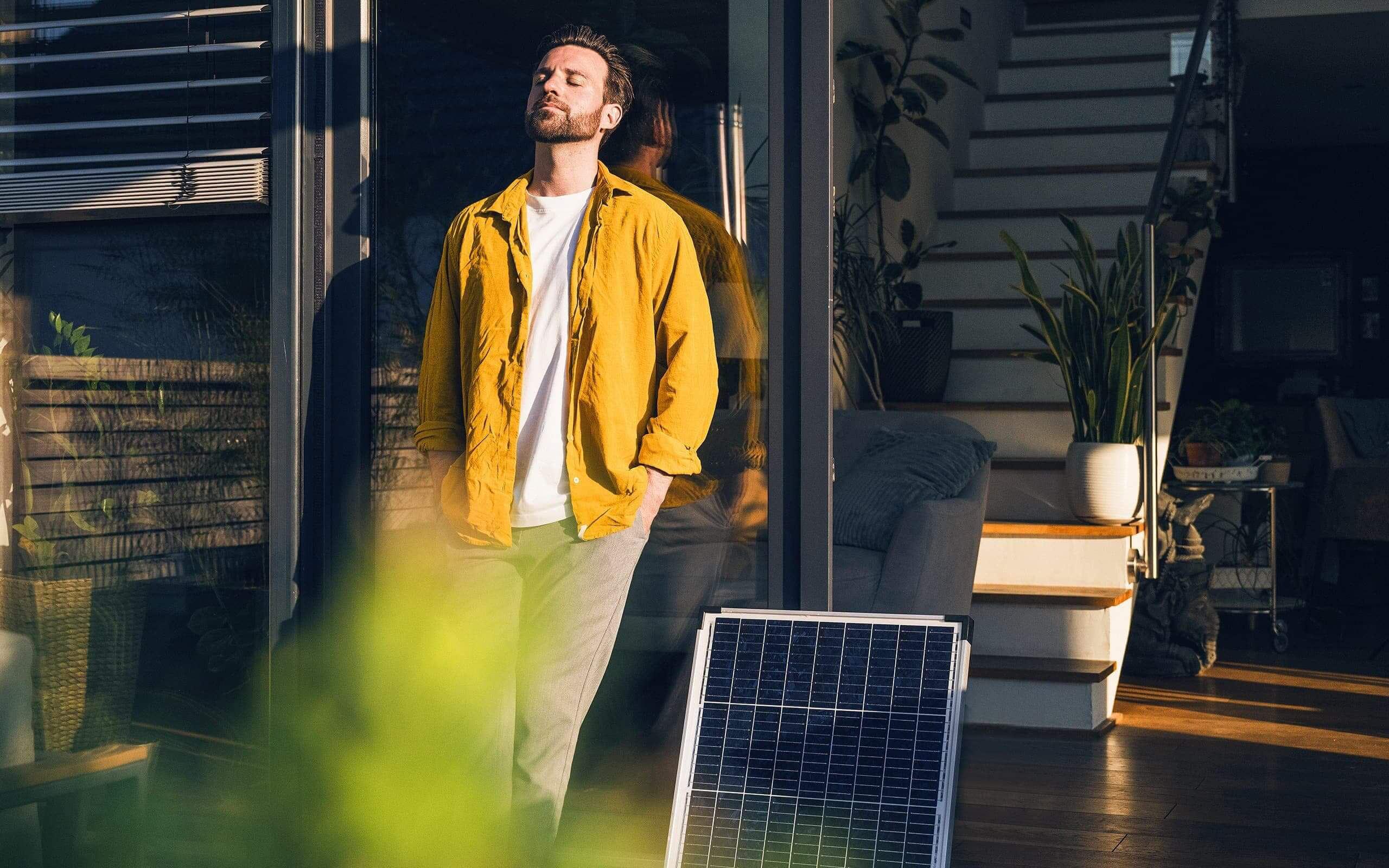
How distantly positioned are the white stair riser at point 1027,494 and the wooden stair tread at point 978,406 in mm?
288

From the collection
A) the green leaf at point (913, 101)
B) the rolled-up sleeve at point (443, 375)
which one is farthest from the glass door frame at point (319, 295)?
the green leaf at point (913, 101)

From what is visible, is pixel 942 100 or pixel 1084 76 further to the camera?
pixel 1084 76

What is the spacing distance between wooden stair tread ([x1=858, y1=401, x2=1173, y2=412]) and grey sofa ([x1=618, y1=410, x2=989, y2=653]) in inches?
45.3

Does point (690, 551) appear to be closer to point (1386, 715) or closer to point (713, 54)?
point (713, 54)

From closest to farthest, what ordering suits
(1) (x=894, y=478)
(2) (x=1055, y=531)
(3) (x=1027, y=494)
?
(1) (x=894, y=478) → (2) (x=1055, y=531) → (3) (x=1027, y=494)

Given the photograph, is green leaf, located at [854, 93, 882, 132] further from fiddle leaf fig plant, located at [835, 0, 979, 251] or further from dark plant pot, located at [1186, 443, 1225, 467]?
dark plant pot, located at [1186, 443, 1225, 467]

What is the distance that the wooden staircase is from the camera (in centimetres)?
396

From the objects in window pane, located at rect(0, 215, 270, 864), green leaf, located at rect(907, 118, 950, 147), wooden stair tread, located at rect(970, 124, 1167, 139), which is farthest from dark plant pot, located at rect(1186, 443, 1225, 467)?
window pane, located at rect(0, 215, 270, 864)

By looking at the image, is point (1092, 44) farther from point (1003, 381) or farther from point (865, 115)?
point (1003, 381)

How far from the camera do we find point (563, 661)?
224cm

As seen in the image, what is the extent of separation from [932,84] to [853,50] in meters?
0.48

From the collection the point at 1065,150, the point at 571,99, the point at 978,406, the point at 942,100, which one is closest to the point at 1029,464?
the point at 978,406

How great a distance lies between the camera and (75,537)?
9.27 ft

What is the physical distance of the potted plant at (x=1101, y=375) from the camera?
4.29 metres
